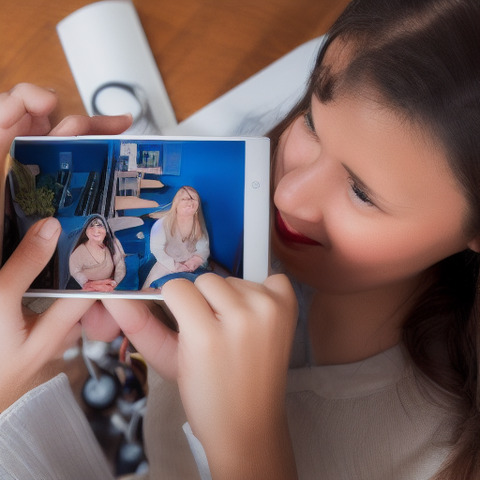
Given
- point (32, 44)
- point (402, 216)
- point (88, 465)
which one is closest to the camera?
point (402, 216)

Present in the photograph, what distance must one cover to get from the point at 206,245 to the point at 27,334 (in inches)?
7.4

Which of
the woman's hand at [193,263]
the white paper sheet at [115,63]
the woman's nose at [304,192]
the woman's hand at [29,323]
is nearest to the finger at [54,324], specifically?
the woman's hand at [29,323]

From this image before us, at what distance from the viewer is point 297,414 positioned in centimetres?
58

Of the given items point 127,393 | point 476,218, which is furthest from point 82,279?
point 476,218

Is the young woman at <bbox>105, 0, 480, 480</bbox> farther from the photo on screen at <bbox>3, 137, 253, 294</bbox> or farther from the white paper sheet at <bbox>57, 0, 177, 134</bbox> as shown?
the white paper sheet at <bbox>57, 0, 177, 134</bbox>

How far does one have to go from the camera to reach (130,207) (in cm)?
48

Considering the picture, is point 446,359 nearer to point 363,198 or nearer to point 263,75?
point 363,198

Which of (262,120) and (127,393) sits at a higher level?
(262,120)

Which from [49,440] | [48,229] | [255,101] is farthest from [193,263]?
[255,101]

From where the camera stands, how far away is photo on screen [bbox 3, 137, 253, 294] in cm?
47

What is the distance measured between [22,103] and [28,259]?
0.49 ft

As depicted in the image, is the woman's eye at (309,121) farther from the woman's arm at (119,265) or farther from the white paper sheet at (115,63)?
the white paper sheet at (115,63)

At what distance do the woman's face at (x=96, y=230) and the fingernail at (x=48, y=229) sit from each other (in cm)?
3

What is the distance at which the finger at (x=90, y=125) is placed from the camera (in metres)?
0.53
